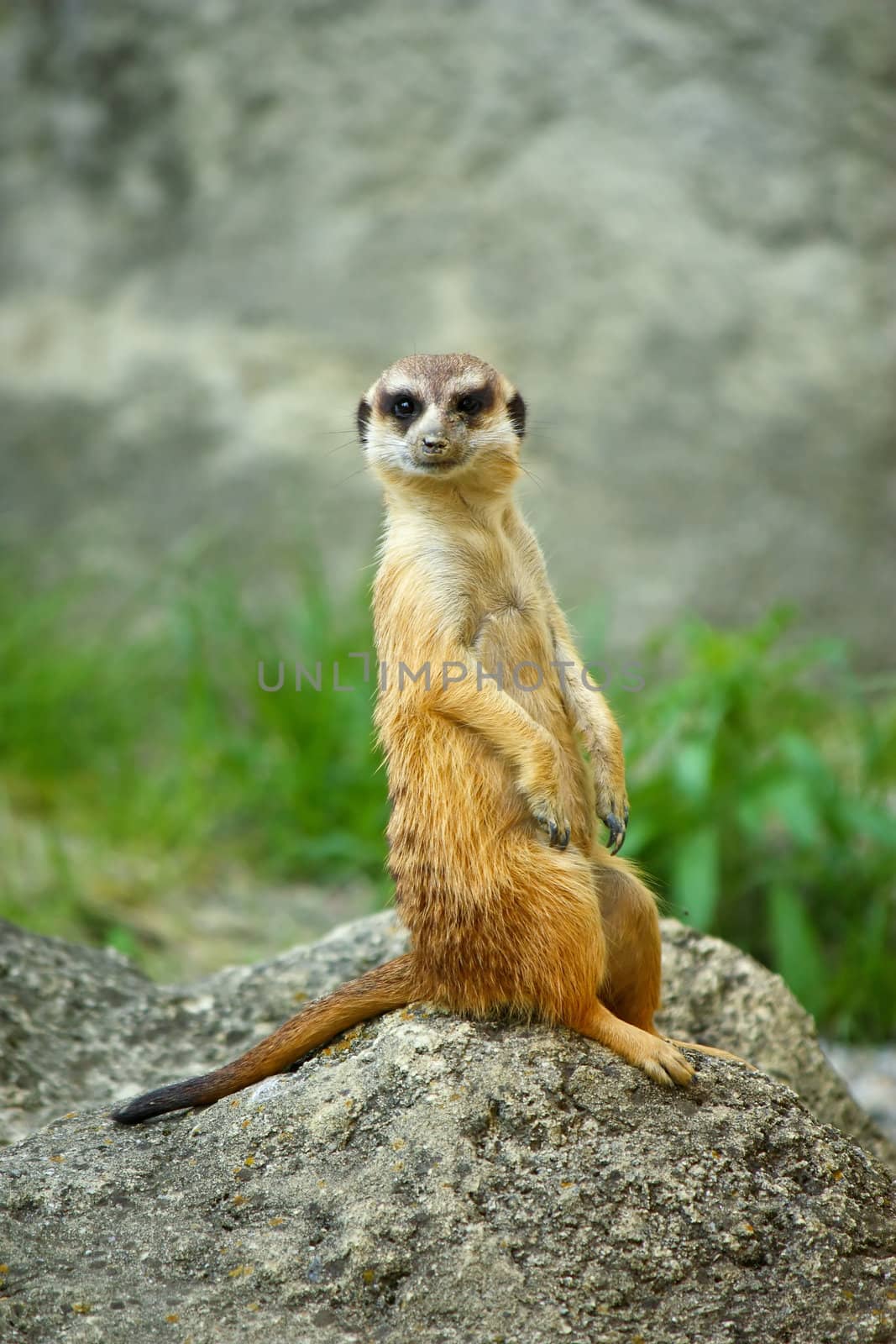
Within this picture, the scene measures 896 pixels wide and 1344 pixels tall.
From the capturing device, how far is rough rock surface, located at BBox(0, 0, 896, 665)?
6.53 m

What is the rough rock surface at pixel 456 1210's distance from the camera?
1868 millimetres

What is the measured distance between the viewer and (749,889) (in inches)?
189

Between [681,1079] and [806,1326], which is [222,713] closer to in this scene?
[681,1079]

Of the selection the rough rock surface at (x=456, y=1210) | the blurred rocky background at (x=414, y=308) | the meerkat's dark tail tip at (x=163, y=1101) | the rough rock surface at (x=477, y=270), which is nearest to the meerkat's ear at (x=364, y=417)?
the rough rock surface at (x=456, y=1210)

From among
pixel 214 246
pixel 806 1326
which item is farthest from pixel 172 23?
pixel 806 1326

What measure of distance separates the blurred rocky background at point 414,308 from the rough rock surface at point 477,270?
0.02 meters

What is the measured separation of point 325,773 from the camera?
5551 millimetres

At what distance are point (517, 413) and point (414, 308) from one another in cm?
438

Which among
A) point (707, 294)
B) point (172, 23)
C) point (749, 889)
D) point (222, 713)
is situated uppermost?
point (172, 23)

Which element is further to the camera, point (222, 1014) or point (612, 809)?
point (222, 1014)

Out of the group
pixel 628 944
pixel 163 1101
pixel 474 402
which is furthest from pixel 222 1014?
pixel 474 402

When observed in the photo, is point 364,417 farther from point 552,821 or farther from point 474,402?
point 552,821

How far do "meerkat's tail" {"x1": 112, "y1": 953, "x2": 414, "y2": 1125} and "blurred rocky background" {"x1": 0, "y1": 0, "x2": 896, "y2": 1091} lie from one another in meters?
3.50

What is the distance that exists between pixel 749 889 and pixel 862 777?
590mm
